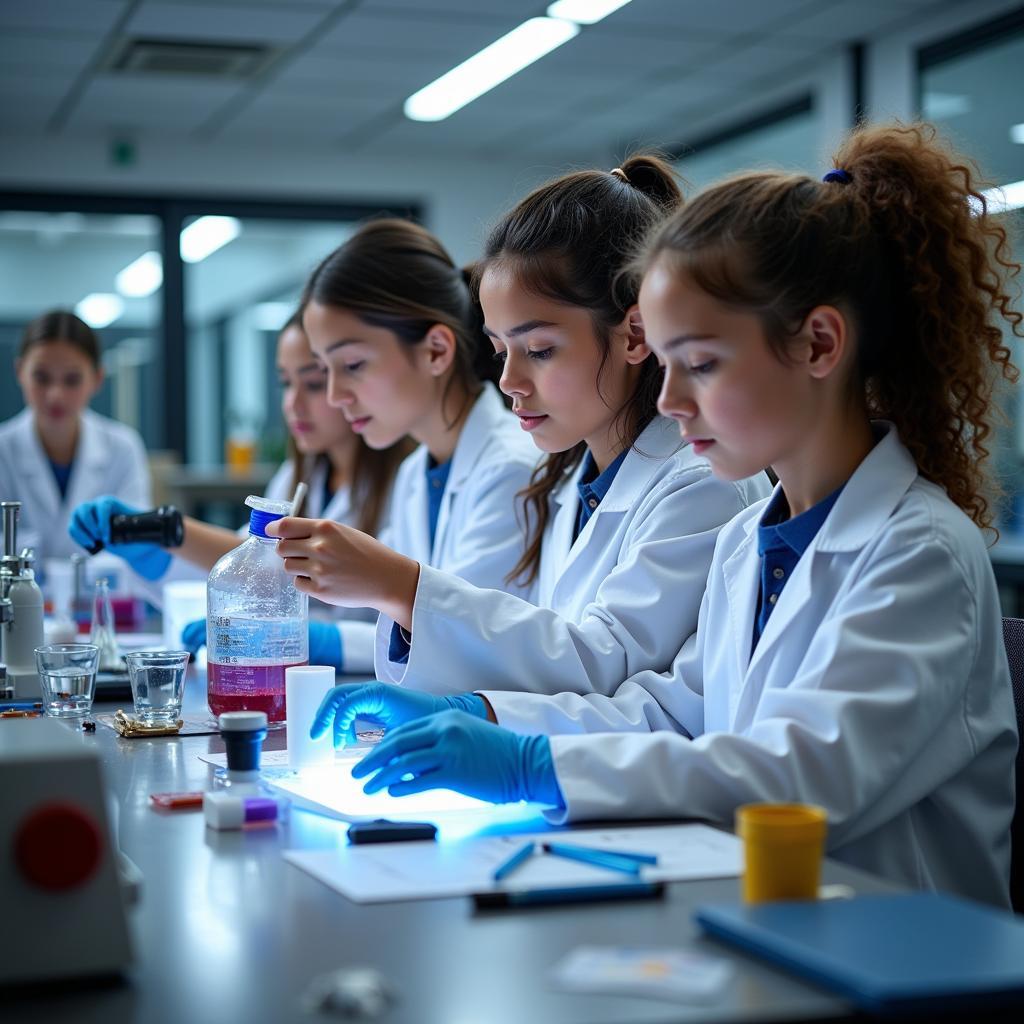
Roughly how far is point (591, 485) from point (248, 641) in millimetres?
493

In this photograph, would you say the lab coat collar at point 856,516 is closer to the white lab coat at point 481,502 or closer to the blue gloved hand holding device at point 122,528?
the white lab coat at point 481,502

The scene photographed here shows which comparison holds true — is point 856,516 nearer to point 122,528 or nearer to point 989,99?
point 122,528

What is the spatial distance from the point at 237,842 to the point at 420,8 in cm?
359

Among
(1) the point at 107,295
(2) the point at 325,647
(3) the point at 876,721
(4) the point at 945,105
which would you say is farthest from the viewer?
(1) the point at 107,295

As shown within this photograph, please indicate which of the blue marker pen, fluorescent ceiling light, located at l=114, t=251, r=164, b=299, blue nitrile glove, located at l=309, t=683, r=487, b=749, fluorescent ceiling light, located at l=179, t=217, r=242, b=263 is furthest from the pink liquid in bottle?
fluorescent ceiling light, located at l=114, t=251, r=164, b=299

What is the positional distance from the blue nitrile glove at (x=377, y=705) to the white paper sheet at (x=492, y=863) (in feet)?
0.88

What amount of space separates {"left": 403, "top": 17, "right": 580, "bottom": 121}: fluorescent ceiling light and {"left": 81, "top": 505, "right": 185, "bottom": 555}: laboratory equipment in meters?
2.71

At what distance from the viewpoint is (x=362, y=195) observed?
6.20 metres

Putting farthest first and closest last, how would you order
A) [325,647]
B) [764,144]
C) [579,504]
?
1. [764,144]
2. [325,647]
3. [579,504]

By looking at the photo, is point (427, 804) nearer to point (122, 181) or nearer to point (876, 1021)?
point (876, 1021)

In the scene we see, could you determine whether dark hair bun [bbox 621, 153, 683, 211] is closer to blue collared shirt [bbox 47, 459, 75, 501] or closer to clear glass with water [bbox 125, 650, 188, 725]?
clear glass with water [bbox 125, 650, 188, 725]

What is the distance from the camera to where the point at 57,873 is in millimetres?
705

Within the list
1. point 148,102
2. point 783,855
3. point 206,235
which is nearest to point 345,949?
point 783,855

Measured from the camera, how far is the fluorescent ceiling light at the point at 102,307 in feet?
20.6
